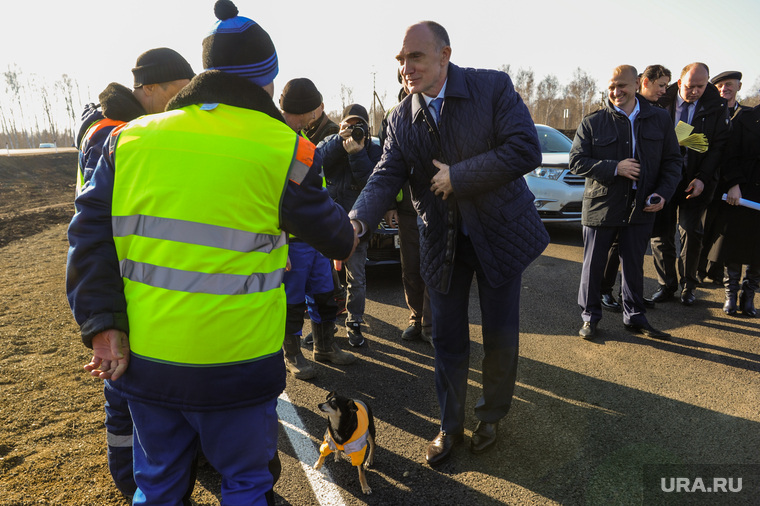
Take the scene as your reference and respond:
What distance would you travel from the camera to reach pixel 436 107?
259 cm

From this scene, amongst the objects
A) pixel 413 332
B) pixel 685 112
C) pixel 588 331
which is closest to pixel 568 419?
pixel 588 331

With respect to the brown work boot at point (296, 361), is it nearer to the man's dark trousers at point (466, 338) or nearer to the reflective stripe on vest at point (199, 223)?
the man's dark trousers at point (466, 338)

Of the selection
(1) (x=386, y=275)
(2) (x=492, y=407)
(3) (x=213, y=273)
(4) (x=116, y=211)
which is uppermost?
(4) (x=116, y=211)

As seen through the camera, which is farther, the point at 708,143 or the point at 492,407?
the point at 708,143

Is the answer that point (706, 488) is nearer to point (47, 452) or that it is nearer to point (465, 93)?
point (465, 93)

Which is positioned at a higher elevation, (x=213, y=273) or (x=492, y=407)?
(x=213, y=273)

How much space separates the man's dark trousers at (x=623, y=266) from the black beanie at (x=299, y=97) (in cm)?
271

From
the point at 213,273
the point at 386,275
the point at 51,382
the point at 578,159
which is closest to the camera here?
the point at 213,273

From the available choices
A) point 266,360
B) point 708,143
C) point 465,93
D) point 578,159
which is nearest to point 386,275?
point 578,159

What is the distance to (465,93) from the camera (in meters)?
2.49

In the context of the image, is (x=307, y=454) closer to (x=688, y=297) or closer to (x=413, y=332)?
(x=413, y=332)

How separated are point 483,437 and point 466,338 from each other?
0.59m

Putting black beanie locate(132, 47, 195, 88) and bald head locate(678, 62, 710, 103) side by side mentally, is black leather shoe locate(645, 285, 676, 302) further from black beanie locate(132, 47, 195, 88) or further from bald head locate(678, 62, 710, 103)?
black beanie locate(132, 47, 195, 88)

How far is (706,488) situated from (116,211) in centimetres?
295
